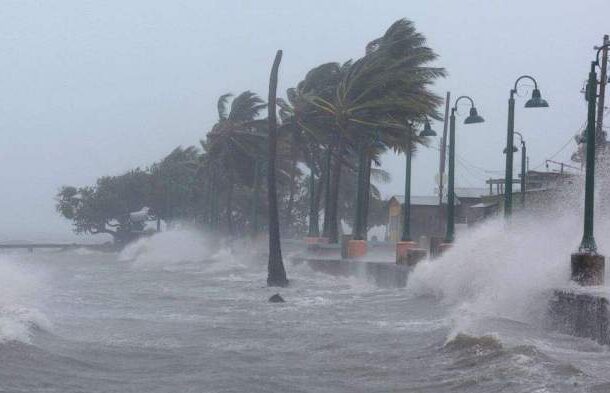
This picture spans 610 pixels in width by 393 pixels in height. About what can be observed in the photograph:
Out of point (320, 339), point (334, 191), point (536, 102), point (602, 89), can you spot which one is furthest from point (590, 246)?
point (334, 191)

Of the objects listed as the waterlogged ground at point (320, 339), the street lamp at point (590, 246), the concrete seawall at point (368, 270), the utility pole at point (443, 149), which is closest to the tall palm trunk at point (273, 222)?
the concrete seawall at point (368, 270)

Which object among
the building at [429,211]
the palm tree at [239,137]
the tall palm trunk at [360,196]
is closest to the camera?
the tall palm trunk at [360,196]

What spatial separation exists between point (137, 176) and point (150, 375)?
286ft

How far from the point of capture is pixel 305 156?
5709cm

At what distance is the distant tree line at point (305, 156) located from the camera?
40969 millimetres

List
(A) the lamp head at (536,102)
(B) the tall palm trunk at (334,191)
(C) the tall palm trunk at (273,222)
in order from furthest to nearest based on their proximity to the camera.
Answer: (B) the tall palm trunk at (334,191), (C) the tall palm trunk at (273,222), (A) the lamp head at (536,102)

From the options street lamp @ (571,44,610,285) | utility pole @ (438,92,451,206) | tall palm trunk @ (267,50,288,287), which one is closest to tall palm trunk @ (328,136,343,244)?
utility pole @ (438,92,451,206)

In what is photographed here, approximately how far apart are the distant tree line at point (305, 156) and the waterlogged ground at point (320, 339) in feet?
36.3

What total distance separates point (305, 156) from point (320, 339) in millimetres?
42253

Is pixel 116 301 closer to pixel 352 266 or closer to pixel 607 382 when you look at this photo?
pixel 352 266

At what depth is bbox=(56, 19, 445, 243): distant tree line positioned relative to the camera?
41.0 meters

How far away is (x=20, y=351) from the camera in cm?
1262

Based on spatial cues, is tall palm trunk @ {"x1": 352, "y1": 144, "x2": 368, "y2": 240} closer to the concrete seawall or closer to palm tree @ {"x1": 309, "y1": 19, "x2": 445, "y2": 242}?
palm tree @ {"x1": 309, "y1": 19, "x2": 445, "y2": 242}

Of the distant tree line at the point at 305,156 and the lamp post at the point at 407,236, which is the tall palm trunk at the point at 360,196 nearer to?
the distant tree line at the point at 305,156
